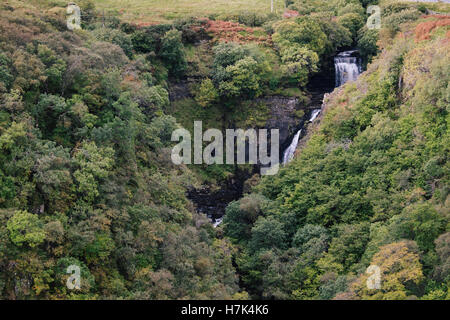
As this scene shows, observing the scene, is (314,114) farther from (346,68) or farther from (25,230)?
(25,230)

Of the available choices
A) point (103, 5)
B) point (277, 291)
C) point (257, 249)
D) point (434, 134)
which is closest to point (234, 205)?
point (257, 249)

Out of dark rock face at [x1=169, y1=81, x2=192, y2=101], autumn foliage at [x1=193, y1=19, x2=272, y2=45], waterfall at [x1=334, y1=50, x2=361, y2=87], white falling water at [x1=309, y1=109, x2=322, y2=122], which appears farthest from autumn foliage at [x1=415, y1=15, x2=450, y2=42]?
dark rock face at [x1=169, y1=81, x2=192, y2=101]

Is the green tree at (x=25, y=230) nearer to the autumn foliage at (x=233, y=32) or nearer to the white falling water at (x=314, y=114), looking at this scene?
the white falling water at (x=314, y=114)

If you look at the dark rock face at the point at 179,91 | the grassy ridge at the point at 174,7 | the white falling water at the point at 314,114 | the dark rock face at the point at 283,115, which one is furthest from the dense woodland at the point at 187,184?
the grassy ridge at the point at 174,7

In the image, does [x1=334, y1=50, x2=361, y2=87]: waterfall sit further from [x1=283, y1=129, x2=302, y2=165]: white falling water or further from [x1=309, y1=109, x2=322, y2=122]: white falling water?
[x1=283, y1=129, x2=302, y2=165]: white falling water

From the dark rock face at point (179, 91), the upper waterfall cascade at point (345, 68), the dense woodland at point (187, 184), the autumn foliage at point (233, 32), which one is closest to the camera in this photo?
the dense woodland at point (187, 184)

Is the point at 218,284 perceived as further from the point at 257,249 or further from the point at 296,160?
the point at 296,160
